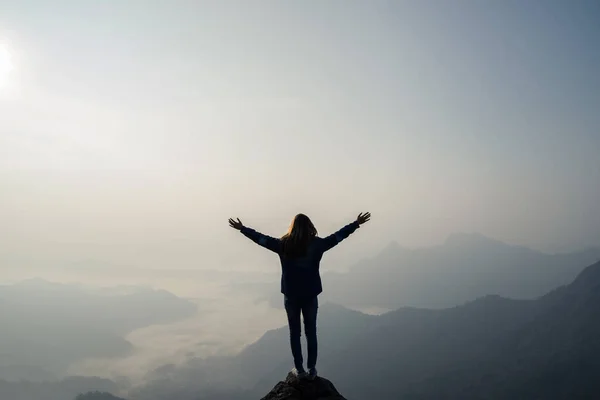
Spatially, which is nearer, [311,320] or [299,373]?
[311,320]

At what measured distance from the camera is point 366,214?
989 cm

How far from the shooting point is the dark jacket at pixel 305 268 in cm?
931

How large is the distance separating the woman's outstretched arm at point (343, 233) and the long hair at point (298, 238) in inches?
15.9

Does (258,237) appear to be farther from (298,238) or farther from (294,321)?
(294,321)

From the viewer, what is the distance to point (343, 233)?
31.3 feet

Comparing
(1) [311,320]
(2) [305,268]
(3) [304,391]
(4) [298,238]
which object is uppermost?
(4) [298,238]

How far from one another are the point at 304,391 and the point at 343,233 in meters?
4.07

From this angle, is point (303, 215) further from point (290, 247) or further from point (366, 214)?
point (366, 214)

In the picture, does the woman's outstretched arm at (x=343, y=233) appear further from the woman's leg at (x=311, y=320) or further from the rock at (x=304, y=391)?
the rock at (x=304, y=391)

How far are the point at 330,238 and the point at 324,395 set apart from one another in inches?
156

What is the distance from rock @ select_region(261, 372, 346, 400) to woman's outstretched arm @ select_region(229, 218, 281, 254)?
3486mm

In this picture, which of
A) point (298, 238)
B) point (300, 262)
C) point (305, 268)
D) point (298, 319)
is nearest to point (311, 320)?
point (298, 319)

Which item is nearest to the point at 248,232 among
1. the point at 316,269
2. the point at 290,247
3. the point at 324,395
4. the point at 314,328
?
the point at 290,247

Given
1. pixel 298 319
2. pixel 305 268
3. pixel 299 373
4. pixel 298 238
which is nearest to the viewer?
pixel 298 238
